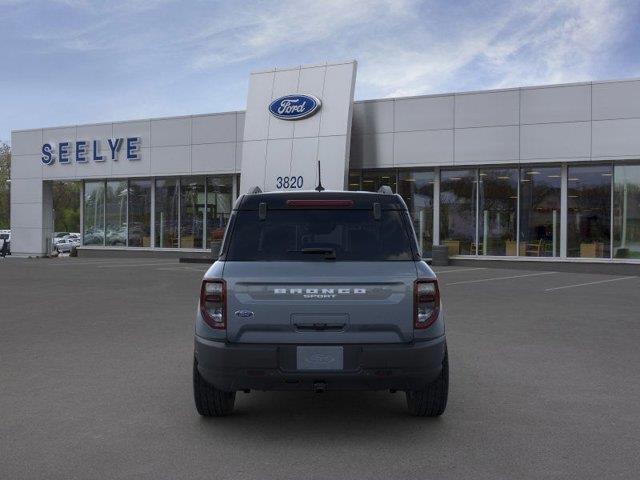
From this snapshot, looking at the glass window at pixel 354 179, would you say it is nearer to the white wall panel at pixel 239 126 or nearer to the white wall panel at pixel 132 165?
the white wall panel at pixel 239 126

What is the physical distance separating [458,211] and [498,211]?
1.54 m

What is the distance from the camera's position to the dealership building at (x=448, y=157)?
24.6 metres

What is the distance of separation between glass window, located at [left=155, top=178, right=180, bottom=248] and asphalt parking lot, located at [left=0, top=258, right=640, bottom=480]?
21852mm

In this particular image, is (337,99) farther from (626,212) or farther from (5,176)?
(5,176)

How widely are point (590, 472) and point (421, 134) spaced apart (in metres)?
22.8

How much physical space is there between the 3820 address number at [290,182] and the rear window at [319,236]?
21357 millimetres

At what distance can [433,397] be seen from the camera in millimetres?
5695

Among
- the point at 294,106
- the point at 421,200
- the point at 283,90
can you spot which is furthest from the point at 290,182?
the point at 421,200

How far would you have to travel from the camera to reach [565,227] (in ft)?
84.5

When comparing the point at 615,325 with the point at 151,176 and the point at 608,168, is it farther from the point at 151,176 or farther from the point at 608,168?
the point at 151,176

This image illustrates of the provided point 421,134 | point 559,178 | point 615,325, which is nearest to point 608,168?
point 559,178

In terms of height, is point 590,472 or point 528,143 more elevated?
point 528,143

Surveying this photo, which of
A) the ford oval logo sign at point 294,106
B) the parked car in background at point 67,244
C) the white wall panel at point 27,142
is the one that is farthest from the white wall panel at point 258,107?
the parked car in background at point 67,244

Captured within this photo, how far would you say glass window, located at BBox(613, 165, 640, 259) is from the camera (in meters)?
24.8
